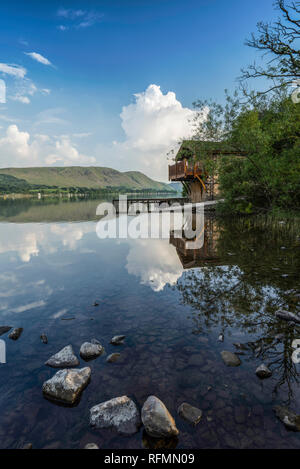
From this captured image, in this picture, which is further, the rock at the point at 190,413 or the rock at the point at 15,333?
the rock at the point at 15,333

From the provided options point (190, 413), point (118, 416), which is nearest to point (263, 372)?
point (190, 413)

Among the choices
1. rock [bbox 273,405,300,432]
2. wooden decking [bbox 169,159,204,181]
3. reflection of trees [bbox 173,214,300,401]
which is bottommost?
rock [bbox 273,405,300,432]

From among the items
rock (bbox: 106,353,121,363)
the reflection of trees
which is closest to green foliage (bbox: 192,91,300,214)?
the reflection of trees

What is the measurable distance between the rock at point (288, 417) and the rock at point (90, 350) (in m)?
3.13

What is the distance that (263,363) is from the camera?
4145 millimetres

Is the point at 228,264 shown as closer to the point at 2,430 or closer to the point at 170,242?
the point at 170,242

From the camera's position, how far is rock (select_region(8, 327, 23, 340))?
5.24 meters

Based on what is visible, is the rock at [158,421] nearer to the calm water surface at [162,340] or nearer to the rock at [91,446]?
the calm water surface at [162,340]

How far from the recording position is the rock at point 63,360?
4.26 meters

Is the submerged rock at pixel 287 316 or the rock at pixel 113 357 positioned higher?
the submerged rock at pixel 287 316

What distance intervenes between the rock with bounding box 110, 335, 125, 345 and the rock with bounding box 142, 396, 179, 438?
73.8 inches

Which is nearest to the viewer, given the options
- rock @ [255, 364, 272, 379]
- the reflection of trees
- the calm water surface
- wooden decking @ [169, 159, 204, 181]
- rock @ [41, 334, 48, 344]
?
the calm water surface

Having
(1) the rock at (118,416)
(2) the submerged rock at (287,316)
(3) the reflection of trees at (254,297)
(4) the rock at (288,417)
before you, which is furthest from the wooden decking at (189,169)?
(1) the rock at (118,416)

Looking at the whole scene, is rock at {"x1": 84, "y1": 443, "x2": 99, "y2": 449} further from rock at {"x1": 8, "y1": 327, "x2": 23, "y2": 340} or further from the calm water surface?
rock at {"x1": 8, "y1": 327, "x2": 23, "y2": 340}
